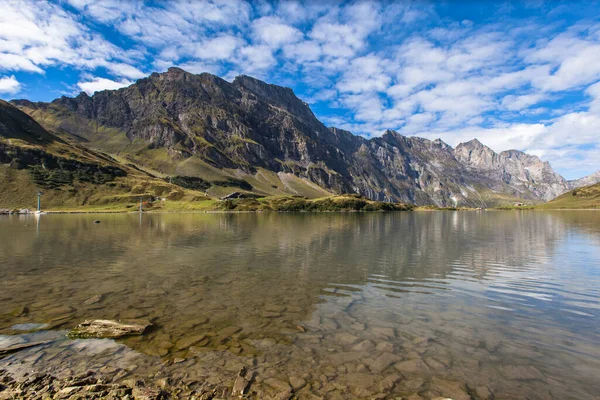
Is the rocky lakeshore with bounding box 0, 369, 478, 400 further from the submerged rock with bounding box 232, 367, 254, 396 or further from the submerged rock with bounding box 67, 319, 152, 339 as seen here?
the submerged rock with bounding box 67, 319, 152, 339

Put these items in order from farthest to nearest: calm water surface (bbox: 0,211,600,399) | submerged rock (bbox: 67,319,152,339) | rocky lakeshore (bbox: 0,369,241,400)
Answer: submerged rock (bbox: 67,319,152,339)
calm water surface (bbox: 0,211,600,399)
rocky lakeshore (bbox: 0,369,241,400)

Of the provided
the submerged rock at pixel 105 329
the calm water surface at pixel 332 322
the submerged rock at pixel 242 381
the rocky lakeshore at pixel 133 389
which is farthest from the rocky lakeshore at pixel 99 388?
the submerged rock at pixel 105 329

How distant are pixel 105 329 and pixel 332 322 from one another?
13.4 meters

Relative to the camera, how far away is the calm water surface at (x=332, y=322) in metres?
14.1

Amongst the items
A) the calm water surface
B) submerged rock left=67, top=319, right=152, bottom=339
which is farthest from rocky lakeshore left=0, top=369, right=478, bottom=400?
submerged rock left=67, top=319, right=152, bottom=339

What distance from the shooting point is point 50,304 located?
24.1 m

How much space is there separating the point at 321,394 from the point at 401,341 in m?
6.91

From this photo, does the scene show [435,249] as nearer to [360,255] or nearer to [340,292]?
[360,255]

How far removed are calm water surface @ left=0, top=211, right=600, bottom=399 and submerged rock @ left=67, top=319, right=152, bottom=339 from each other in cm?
59

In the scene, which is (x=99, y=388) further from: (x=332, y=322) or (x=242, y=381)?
(x=332, y=322)

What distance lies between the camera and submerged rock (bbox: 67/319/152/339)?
17.9m

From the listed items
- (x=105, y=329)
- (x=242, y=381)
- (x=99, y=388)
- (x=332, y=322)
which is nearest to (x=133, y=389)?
(x=99, y=388)

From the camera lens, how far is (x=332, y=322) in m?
20.7

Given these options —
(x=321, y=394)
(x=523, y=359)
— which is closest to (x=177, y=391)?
(x=321, y=394)
